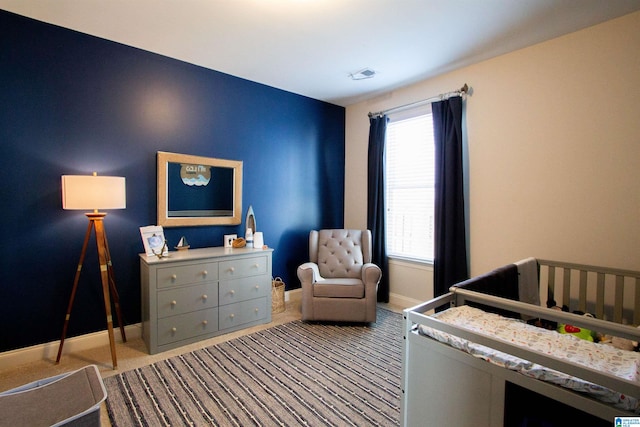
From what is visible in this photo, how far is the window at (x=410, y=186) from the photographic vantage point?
11.1 feet

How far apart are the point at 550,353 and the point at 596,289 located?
1.65 m

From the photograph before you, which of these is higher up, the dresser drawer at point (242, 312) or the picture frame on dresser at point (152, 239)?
the picture frame on dresser at point (152, 239)

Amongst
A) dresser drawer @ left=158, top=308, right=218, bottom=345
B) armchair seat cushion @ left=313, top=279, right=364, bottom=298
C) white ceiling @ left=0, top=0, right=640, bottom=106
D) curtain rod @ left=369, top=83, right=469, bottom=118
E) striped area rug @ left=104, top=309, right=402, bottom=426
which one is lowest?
striped area rug @ left=104, top=309, right=402, bottom=426

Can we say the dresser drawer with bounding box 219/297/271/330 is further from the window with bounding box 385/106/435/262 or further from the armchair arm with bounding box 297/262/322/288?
the window with bounding box 385/106/435/262

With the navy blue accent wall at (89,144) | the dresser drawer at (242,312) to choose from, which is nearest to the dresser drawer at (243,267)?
the dresser drawer at (242,312)

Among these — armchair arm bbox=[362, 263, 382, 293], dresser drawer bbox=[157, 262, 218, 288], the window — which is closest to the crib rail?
the window

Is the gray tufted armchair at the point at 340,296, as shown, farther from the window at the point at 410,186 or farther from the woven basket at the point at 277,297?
the window at the point at 410,186

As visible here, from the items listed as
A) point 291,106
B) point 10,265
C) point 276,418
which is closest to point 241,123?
point 291,106

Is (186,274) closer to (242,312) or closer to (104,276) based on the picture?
(104,276)

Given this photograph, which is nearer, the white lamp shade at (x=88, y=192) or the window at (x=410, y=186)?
the white lamp shade at (x=88, y=192)

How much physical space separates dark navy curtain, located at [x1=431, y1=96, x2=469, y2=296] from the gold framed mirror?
2.17m

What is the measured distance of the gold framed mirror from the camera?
2.87m

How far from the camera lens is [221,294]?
280 centimetres

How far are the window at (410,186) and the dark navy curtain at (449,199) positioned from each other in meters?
0.19
